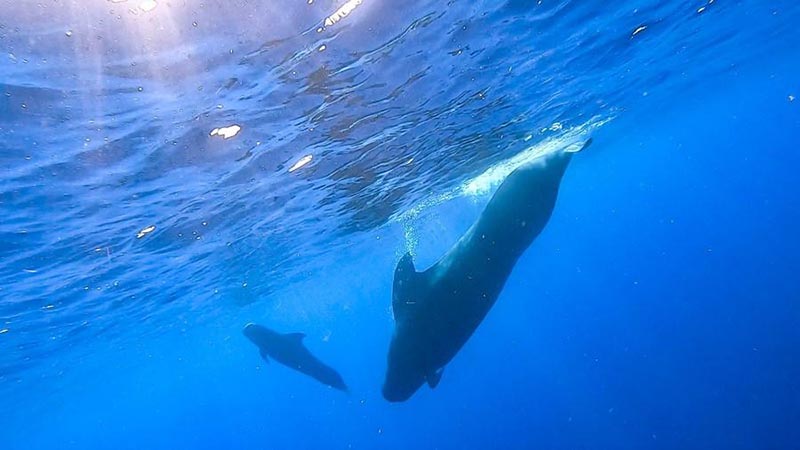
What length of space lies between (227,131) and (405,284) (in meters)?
5.24

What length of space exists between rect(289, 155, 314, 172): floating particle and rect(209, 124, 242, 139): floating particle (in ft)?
9.96

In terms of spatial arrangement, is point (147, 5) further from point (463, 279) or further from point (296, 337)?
point (296, 337)

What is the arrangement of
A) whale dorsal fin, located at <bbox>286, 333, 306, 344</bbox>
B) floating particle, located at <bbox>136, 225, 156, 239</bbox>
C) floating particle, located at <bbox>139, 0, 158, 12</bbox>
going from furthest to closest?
whale dorsal fin, located at <bbox>286, 333, 306, 344</bbox>
floating particle, located at <bbox>136, 225, 156, 239</bbox>
floating particle, located at <bbox>139, 0, 158, 12</bbox>

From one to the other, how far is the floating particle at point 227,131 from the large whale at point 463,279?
16.0 ft

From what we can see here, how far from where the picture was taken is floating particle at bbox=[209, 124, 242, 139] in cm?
1045

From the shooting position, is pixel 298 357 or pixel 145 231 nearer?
pixel 145 231

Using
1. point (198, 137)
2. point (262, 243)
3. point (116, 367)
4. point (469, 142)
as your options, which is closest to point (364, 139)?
point (198, 137)

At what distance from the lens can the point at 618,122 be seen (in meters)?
30.3

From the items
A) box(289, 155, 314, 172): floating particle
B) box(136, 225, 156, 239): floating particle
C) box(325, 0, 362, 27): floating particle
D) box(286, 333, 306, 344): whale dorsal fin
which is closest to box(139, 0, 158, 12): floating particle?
box(325, 0, 362, 27): floating particle

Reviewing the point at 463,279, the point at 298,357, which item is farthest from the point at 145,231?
the point at 463,279

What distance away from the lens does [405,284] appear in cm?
865

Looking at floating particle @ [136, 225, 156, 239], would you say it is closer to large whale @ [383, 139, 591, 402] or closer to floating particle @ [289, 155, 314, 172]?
floating particle @ [289, 155, 314, 172]

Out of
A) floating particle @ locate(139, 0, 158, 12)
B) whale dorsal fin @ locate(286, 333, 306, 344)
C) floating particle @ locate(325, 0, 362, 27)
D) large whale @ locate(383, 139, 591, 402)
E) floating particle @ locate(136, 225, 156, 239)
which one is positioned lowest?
whale dorsal fin @ locate(286, 333, 306, 344)

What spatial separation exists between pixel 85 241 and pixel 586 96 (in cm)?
1815
